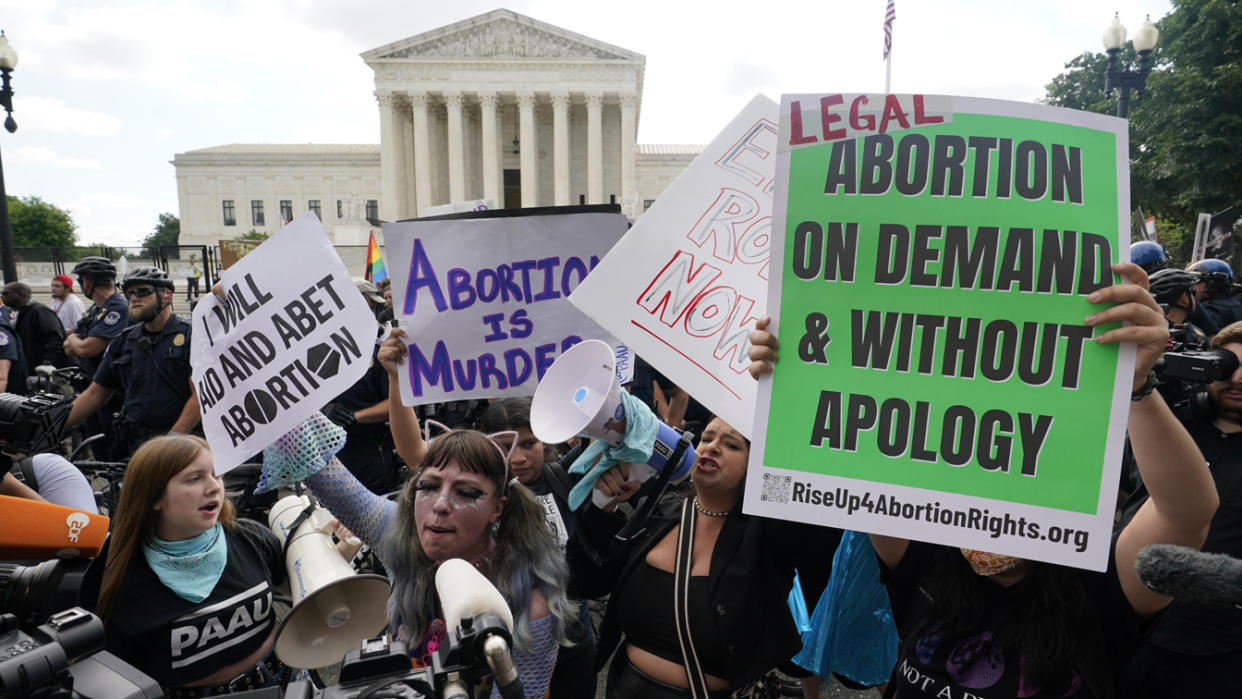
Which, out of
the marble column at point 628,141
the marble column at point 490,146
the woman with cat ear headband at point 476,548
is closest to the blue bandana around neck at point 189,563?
the woman with cat ear headband at point 476,548

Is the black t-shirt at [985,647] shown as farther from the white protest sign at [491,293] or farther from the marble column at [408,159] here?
the marble column at [408,159]

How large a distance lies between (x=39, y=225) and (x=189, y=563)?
81054 mm

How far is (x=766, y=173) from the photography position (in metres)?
2.21

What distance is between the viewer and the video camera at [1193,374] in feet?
4.87

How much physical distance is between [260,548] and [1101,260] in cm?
271

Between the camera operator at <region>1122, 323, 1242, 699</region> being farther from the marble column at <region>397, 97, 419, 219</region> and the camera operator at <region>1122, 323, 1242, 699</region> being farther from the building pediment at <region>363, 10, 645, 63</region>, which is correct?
Result: the marble column at <region>397, 97, 419, 219</region>

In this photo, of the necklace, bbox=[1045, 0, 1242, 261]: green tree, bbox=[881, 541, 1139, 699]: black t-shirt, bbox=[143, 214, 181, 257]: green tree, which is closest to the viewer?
bbox=[881, 541, 1139, 699]: black t-shirt

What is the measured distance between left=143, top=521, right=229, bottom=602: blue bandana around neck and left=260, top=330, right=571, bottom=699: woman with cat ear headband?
543mm

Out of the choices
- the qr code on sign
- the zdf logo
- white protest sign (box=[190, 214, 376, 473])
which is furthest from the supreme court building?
the zdf logo

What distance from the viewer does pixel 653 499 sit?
2193 mm

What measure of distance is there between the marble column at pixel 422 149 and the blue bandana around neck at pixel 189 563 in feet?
156

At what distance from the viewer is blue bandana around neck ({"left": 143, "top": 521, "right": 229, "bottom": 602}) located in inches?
82.9

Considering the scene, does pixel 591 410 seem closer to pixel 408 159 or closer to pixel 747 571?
pixel 747 571

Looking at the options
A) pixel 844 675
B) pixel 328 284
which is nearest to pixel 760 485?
pixel 844 675
